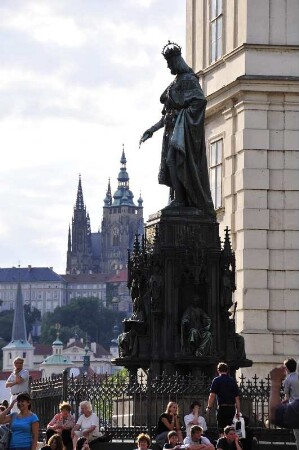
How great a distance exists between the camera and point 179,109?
25.6 meters

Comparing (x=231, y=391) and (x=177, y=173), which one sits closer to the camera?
(x=231, y=391)

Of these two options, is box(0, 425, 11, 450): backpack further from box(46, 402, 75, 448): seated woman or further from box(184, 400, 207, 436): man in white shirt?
box(184, 400, 207, 436): man in white shirt

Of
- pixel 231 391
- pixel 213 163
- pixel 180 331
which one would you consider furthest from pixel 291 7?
pixel 231 391

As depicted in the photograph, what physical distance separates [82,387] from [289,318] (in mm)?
9581

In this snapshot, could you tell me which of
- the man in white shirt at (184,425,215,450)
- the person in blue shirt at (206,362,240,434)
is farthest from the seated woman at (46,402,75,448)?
the man in white shirt at (184,425,215,450)

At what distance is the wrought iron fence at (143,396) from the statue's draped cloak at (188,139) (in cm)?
282

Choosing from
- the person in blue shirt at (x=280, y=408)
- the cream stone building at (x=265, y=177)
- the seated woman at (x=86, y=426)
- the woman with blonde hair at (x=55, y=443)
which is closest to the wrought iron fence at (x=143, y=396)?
the seated woman at (x=86, y=426)

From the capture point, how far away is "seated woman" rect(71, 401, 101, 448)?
21906mm

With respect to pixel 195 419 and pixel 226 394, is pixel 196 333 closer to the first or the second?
pixel 195 419

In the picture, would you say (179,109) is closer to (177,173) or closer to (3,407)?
(177,173)

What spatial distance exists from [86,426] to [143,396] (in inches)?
63.1

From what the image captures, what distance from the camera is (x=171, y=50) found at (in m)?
25.8

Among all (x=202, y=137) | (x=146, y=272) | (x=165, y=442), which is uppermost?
(x=202, y=137)

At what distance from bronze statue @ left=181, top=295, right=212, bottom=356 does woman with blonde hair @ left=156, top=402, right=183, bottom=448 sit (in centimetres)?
267
